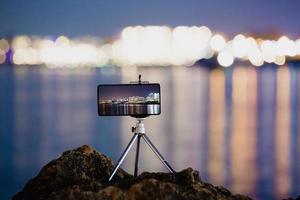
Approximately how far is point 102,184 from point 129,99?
54 centimetres

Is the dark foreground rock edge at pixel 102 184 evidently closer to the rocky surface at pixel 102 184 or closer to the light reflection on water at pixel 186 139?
the rocky surface at pixel 102 184

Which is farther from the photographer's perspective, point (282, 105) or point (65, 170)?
point (282, 105)

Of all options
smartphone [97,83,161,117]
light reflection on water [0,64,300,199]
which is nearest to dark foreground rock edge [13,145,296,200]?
smartphone [97,83,161,117]

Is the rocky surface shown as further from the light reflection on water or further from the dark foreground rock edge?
the light reflection on water

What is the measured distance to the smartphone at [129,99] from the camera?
3.46m

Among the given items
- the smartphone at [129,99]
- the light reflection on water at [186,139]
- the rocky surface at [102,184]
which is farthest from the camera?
the light reflection on water at [186,139]

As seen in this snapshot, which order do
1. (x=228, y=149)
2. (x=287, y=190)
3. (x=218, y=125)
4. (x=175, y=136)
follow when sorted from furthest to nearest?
(x=218, y=125) < (x=175, y=136) < (x=228, y=149) < (x=287, y=190)

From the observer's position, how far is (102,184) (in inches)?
135

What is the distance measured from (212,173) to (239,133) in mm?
7042

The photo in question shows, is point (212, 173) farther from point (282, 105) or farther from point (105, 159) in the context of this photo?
point (282, 105)

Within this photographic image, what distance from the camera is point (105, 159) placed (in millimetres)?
3895

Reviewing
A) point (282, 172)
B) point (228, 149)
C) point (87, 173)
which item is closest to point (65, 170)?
point (87, 173)

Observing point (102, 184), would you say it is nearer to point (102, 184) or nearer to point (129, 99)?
point (102, 184)

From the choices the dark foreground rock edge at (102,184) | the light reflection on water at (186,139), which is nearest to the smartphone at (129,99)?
the dark foreground rock edge at (102,184)
